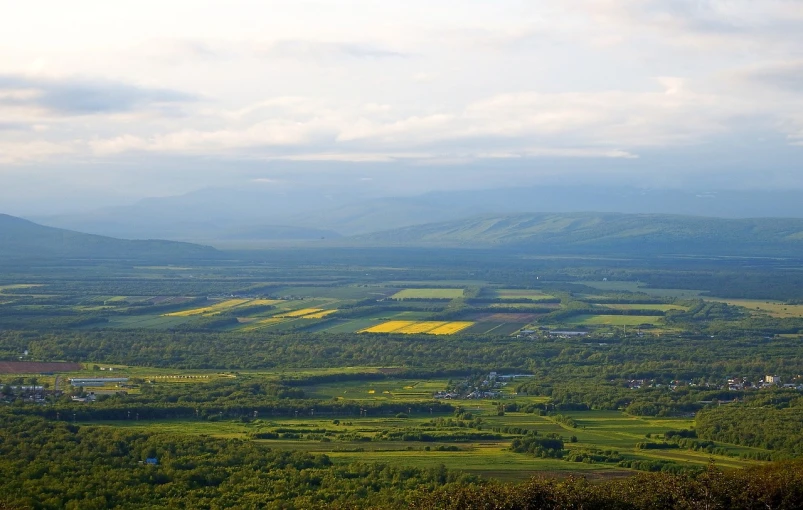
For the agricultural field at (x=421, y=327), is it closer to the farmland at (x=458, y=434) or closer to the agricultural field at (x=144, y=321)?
the agricultural field at (x=144, y=321)

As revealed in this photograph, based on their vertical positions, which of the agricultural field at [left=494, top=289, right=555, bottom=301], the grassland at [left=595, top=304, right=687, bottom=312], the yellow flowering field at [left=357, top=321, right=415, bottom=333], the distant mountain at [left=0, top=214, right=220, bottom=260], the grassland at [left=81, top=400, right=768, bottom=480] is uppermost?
the distant mountain at [left=0, top=214, right=220, bottom=260]

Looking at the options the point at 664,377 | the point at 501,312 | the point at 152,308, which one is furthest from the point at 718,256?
the point at 664,377

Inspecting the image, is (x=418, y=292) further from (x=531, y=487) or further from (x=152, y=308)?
(x=531, y=487)

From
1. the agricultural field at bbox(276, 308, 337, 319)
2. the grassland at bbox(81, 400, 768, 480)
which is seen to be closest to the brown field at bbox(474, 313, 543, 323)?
the agricultural field at bbox(276, 308, 337, 319)

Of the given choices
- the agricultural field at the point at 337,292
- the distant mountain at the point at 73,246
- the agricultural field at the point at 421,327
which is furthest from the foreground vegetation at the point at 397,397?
the distant mountain at the point at 73,246

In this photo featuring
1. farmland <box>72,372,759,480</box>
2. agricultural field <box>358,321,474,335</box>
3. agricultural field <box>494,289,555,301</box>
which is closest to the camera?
farmland <box>72,372,759,480</box>

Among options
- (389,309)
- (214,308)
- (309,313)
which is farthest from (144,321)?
(389,309)

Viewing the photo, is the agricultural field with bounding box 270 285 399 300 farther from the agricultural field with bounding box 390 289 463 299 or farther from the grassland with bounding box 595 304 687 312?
the grassland with bounding box 595 304 687 312

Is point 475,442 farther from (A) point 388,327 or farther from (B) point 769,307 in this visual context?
(B) point 769,307
